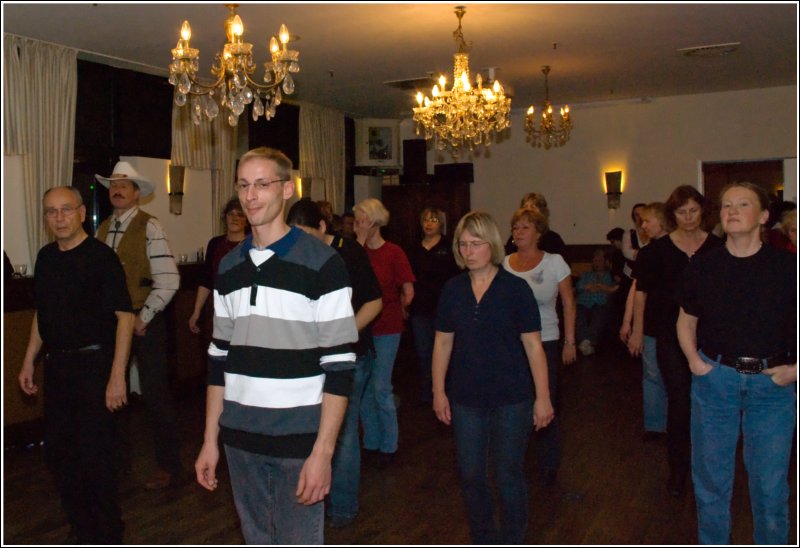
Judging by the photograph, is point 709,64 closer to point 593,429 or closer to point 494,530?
point 593,429

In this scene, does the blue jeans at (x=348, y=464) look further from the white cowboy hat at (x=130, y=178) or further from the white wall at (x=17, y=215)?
the white wall at (x=17, y=215)

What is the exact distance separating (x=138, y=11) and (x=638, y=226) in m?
4.63

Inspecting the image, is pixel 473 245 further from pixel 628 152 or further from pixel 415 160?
pixel 415 160

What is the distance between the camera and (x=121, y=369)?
3.36 metres

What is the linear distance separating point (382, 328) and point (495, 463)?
65.1 inches

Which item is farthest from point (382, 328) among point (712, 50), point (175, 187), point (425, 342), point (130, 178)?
point (712, 50)

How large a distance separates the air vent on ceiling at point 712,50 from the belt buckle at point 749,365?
5.07 metres

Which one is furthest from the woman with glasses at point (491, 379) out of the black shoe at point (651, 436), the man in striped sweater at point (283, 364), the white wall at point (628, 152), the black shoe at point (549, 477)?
the white wall at point (628, 152)

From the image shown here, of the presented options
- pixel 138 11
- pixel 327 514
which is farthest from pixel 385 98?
pixel 327 514

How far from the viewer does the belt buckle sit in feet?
9.63

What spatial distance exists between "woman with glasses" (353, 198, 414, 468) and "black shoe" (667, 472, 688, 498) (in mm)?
1619

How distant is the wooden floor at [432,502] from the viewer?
147 inches

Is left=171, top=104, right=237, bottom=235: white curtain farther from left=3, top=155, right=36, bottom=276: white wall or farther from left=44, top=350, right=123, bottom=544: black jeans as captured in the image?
left=44, top=350, right=123, bottom=544: black jeans

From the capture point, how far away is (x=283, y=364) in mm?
2281
